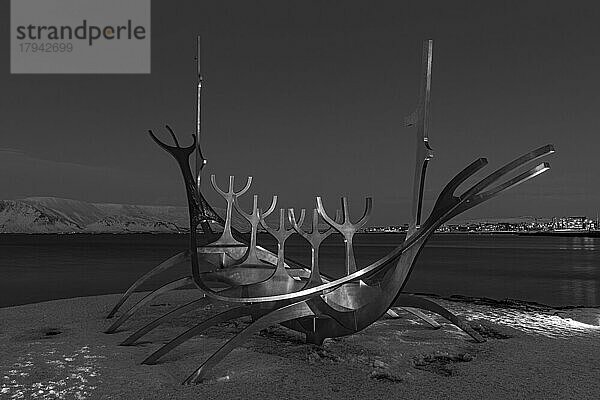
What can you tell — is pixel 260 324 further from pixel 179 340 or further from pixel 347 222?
pixel 347 222

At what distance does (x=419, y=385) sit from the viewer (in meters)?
5.46

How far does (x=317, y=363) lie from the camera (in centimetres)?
624

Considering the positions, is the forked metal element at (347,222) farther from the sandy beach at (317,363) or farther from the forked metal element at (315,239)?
the sandy beach at (317,363)

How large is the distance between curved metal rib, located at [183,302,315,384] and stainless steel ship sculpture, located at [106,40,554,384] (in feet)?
0.03

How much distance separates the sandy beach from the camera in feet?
17.2

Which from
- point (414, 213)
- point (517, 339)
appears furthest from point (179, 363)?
point (517, 339)

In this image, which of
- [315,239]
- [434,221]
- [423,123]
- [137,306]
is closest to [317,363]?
[315,239]

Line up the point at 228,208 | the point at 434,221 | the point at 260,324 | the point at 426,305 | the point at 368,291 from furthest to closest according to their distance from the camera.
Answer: the point at 228,208 → the point at 426,305 → the point at 368,291 → the point at 260,324 → the point at 434,221

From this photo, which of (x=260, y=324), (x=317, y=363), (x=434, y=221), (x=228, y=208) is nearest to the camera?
(x=434, y=221)

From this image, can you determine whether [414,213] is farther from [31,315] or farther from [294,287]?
[31,315]

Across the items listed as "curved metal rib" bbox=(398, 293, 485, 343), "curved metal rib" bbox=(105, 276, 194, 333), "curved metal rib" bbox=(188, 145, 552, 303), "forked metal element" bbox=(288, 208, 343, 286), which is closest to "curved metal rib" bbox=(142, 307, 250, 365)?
"curved metal rib" bbox=(188, 145, 552, 303)

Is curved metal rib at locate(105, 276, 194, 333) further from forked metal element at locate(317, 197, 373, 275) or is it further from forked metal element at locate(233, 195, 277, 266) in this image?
forked metal element at locate(317, 197, 373, 275)

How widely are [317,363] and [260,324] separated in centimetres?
80

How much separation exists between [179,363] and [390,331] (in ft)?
11.0
